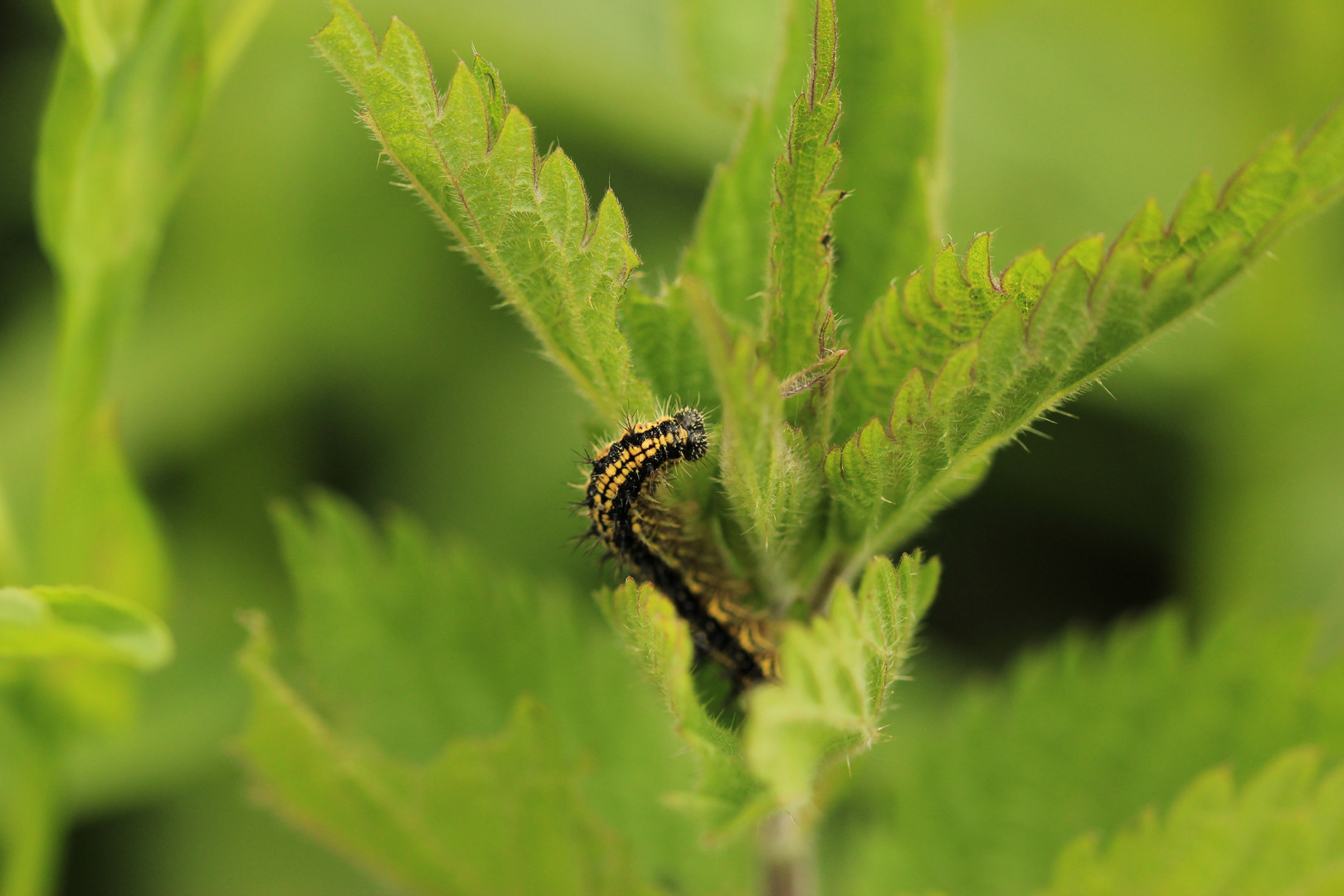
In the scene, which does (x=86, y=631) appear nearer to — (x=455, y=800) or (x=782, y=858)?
(x=455, y=800)

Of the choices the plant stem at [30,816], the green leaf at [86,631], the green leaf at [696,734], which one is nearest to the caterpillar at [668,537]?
the green leaf at [696,734]

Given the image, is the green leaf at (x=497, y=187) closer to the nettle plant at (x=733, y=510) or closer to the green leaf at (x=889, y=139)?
the nettle plant at (x=733, y=510)

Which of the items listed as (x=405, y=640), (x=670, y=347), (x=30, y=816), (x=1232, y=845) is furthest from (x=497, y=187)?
(x=30, y=816)

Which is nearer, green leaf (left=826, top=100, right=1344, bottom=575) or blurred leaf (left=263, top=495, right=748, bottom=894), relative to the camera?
green leaf (left=826, top=100, right=1344, bottom=575)

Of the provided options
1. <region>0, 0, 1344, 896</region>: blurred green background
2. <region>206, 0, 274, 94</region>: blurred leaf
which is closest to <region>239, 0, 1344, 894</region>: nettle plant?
<region>206, 0, 274, 94</region>: blurred leaf

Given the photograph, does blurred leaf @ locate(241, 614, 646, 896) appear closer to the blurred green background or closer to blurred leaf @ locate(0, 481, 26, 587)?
blurred leaf @ locate(0, 481, 26, 587)

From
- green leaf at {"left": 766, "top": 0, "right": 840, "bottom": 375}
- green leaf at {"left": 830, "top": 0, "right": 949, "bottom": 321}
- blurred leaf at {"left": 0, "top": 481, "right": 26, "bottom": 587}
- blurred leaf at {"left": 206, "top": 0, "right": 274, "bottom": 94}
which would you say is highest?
blurred leaf at {"left": 206, "top": 0, "right": 274, "bottom": 94}
